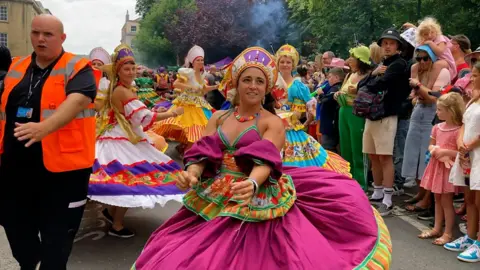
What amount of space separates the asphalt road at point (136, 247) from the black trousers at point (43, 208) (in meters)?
1.09

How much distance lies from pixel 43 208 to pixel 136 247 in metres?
1.73

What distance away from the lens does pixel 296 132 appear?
6234 millimetres

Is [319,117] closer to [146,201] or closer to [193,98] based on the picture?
[193,98]

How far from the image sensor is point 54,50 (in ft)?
11.3

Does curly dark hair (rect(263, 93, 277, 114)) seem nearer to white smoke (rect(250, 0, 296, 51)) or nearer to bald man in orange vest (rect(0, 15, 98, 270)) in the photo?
bald man in orange vest (rect(0, 15, 98, 270))

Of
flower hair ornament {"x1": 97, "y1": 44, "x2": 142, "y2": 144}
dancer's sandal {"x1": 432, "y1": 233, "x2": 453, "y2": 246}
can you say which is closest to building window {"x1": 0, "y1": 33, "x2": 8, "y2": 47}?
flower hair ornament {"x1": 97, "y1": 44, "x2": 142, "y2": 144}

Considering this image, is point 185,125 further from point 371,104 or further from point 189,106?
point 371,104

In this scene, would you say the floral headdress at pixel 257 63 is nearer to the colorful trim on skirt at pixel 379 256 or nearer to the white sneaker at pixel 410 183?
the colorful trim on skirt at pixel 379 256

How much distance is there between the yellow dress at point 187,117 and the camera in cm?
924

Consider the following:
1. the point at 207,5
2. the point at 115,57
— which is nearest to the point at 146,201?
the point at 115,57

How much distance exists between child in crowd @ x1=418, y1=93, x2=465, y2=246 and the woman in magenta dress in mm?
2123

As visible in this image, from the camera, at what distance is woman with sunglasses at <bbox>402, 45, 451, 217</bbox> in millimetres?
6117

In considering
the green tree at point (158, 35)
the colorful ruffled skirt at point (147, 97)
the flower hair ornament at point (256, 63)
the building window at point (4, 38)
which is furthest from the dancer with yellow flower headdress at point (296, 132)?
the building window at point (4, 38)

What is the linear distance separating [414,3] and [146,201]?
1128cm
